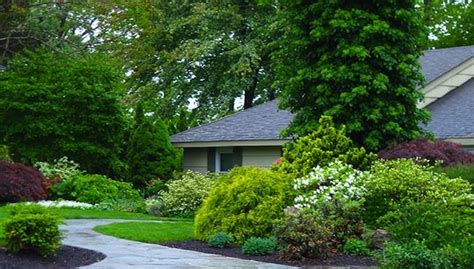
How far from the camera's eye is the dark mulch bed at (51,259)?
9433 mm

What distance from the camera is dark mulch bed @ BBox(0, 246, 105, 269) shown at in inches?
371

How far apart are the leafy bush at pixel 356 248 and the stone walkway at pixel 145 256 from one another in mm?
1565

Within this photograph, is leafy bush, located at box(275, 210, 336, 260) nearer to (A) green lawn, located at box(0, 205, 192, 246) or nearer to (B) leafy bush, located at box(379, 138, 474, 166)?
(B) leafy bush, located at box(379, 138, 474, 166)

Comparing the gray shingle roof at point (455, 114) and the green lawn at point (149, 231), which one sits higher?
the gray shingle roof at point (455, 114)

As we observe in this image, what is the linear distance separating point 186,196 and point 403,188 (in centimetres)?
738

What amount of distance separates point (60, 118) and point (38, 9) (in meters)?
5.91

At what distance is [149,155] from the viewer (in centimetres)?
2609

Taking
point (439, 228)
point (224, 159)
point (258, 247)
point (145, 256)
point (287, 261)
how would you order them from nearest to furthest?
1. point (439, 228)
2. point (145, 256)
3. point (287, 261)
4. point (258, 247)
5. point (224, 159)

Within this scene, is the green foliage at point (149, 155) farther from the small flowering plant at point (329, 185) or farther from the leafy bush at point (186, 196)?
the small flowering plant at point (329, 185)

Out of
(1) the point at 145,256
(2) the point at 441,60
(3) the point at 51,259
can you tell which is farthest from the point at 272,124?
(3) the point at 51,259

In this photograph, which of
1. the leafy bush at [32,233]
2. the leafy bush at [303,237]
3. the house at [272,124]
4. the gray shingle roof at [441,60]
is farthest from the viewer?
the gray shingle roof at [441,60]

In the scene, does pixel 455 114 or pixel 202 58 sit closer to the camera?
pixel 455 114

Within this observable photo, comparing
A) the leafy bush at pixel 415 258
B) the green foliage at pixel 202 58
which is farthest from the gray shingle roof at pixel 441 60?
the leafy bush at pixel 415 258

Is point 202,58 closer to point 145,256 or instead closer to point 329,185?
point 329,185
